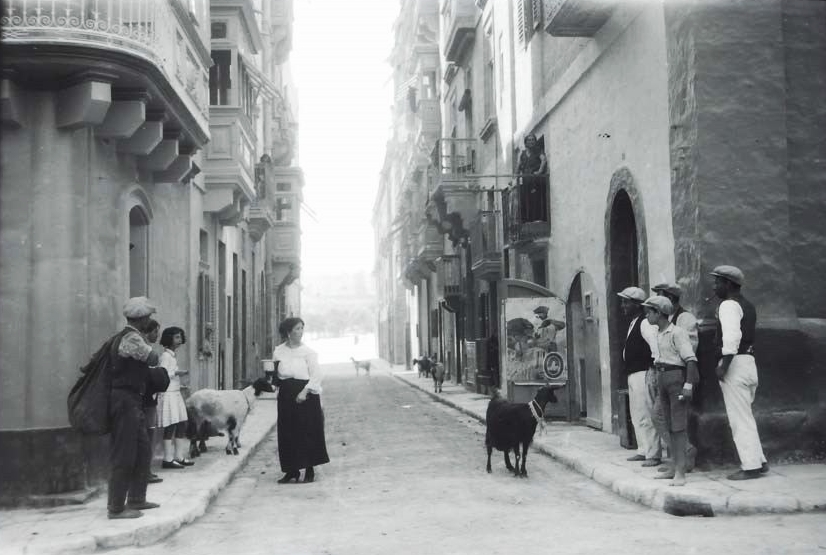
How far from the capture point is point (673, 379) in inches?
351

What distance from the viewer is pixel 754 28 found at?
10102mm

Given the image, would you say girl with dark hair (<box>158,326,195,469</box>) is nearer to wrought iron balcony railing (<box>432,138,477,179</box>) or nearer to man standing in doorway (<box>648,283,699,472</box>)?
man standing in doorway (<box>648,283,699,472</box>)

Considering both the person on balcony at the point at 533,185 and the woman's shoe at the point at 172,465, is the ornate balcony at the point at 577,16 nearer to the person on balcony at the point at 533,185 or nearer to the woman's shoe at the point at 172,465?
the person on balcony at the point at 533,185

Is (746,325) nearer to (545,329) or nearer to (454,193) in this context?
(545,329)

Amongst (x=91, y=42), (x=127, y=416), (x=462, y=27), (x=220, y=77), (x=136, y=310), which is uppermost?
(x=462, y=27)

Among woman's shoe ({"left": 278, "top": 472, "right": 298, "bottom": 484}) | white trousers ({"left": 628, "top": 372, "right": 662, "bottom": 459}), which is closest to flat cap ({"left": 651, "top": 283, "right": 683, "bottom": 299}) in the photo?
white trousers ({"left": 628, "top": 372, "right": 662, "bottom": 459})

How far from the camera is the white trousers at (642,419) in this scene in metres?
10.1

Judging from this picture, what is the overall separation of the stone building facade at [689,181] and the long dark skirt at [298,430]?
3.84 metres

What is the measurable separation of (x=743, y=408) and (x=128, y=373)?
18.1ft

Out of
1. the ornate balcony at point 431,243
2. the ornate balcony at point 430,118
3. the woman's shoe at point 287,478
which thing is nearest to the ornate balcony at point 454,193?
the ornate balcony at point 430,118

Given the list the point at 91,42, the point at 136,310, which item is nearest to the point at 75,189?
the point at 91,42

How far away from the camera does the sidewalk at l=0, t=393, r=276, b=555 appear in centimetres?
682

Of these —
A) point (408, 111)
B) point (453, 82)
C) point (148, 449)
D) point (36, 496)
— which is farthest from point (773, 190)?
point (408, 111)

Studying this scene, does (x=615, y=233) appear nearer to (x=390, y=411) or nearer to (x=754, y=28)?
(x=754, y=28)
